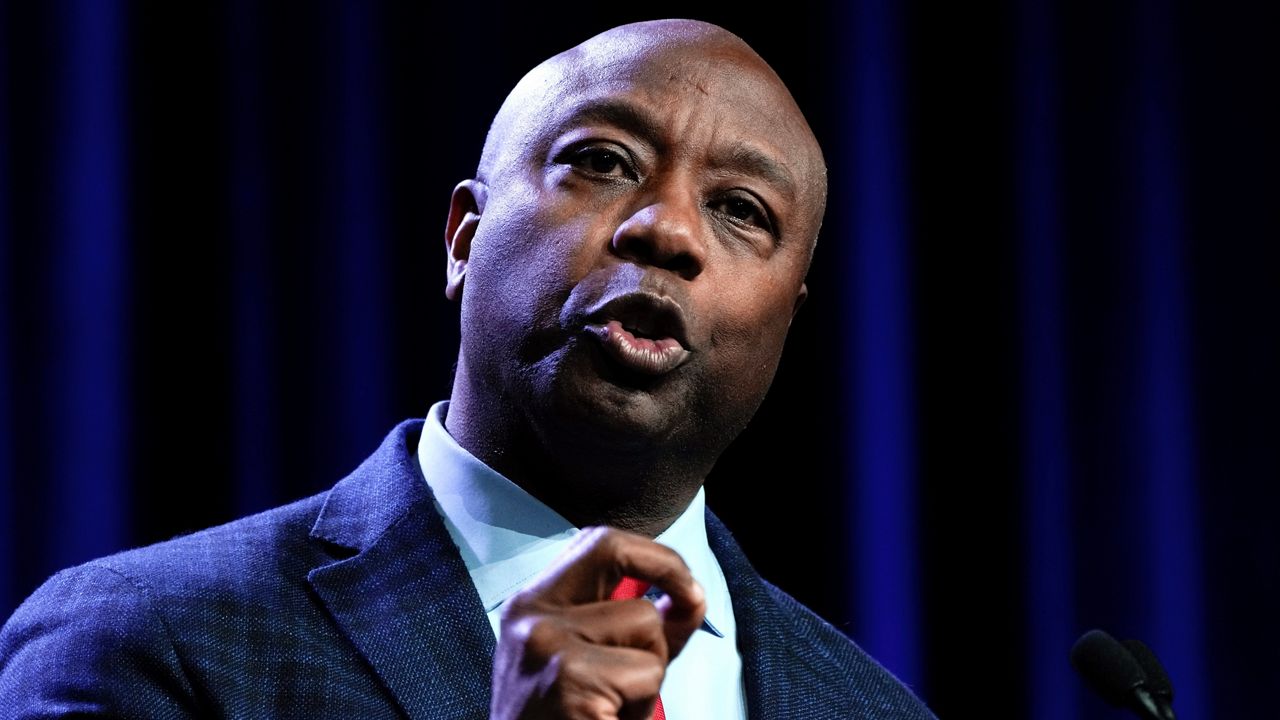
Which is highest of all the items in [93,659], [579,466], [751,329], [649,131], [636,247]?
[649,131]

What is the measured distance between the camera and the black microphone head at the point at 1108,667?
5.50 feet

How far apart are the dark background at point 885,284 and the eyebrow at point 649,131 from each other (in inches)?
44.5

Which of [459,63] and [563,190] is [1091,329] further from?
[563,190]

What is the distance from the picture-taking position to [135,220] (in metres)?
Answer: 2.79

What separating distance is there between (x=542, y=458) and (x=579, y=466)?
5cm

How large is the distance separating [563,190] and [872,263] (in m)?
1.54

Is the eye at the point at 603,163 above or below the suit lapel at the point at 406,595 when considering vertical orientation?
above

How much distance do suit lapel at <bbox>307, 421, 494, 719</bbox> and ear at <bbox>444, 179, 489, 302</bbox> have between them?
0.24 metres

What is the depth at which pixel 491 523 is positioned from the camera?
1.89 m

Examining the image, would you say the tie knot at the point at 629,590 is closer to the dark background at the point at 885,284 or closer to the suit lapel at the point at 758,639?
the suit lapel at the point at 758,639

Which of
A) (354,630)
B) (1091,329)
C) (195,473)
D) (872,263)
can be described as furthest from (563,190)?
(1091,329)

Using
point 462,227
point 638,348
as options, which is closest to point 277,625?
point 638,348

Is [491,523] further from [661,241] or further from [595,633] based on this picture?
[595,633]

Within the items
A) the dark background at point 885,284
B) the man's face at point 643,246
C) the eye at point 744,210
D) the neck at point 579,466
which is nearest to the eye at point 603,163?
the man's face at point 643,246
